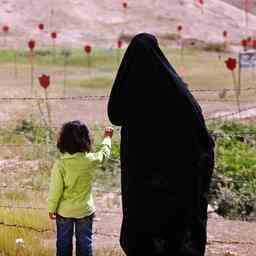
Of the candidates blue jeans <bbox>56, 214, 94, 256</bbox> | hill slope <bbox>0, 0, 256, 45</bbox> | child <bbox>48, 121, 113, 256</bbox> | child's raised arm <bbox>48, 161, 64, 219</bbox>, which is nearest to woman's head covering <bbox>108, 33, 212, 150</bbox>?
child <bbox>48, 121, 113, 256</bbox>

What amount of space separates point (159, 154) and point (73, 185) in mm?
954

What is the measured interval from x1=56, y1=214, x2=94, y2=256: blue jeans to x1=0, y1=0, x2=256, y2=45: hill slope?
3331 centimetres

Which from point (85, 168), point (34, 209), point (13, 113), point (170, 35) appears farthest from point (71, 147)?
point (170, 35)

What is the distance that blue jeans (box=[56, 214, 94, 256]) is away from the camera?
5.43 m

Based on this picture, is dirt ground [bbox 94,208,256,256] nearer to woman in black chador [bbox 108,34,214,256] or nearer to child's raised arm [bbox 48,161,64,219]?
child's raised arm [bbox 48,161,64,219]

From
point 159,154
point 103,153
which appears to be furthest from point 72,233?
point 159,154

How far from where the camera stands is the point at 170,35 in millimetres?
42875

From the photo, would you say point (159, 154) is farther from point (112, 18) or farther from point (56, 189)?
point (112, 18)

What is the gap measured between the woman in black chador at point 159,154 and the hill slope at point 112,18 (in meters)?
34.1

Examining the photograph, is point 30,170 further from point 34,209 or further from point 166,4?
point 166,4

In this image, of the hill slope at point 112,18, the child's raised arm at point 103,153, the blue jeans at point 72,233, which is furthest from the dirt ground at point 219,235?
the hill slope at point 112,18

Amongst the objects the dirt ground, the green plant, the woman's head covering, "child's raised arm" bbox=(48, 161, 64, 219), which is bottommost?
the dirt ground

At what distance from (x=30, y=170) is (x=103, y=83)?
1346 centimetres

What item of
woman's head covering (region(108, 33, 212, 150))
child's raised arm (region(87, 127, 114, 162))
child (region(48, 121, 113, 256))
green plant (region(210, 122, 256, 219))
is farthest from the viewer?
green plant (region(210, 122, 256, 219))
